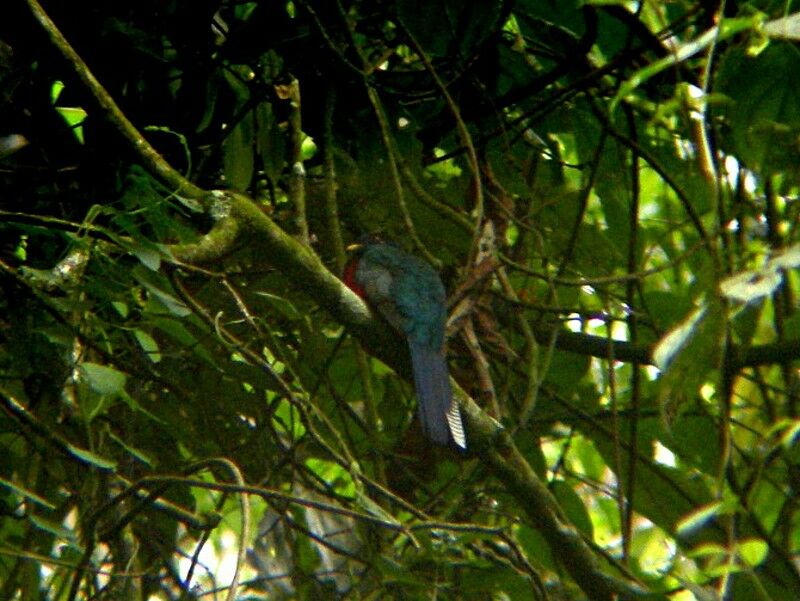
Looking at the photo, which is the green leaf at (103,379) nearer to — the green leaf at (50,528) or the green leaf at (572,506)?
the green leaf at (50,528)

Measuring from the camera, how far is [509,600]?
10.4 ft

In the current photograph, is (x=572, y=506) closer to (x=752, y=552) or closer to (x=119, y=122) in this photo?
(x=752, y=552)

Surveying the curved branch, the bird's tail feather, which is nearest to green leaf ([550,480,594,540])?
the bird's tail feather

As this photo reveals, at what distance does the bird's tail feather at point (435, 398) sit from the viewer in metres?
3.00

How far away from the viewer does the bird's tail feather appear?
300cm

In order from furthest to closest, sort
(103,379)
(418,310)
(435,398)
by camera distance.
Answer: (418,310) < (435,398) < (103,379)

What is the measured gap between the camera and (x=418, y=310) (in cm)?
362

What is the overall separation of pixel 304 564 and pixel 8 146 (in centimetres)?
168

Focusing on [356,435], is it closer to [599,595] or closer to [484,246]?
[484,246]

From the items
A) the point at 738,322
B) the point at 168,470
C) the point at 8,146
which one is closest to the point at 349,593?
the point at 168,470

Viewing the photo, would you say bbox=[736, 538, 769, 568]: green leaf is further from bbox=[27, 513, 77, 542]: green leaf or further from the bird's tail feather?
bbox=[27, 513, 77, 542]: green leaf

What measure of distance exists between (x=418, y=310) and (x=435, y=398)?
20.2 inches

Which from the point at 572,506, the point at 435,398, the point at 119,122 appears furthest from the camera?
the point at 572,506

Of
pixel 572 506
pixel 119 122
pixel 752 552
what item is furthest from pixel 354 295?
pixel 752 552
